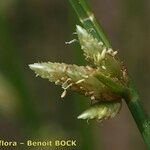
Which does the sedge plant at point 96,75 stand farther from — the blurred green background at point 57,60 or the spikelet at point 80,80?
the blurred green background at point 57,60

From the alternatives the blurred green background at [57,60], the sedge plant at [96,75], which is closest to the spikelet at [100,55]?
the sedge plant at [96,75]

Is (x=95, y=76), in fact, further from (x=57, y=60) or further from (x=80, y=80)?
(x=57, y=60)

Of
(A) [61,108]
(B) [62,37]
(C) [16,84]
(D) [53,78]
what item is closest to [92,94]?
(D) [53,78]

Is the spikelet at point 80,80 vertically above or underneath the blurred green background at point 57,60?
underneath

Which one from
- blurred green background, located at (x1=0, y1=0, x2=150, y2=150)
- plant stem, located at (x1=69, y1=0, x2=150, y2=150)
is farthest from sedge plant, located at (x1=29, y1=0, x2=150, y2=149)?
blurred green background, located at (x1=0, y1=0, x2=150, y2=150)

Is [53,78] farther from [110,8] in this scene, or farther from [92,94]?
[110,8]

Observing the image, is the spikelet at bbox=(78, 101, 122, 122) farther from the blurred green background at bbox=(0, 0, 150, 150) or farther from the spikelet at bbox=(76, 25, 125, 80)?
the blurred green background at bbox=(0, 0, 150, 150)

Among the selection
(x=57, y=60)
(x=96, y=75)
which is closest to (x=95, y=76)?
(x=96, y=75)
